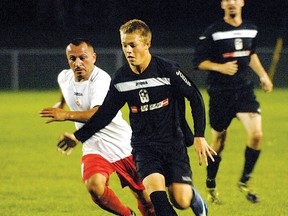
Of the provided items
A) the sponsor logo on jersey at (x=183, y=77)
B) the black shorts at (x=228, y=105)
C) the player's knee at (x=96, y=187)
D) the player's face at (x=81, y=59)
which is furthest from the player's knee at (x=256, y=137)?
the sponsor logo on jersey at (x=183, y=77)

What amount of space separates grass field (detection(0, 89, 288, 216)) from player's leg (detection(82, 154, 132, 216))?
4.20 feet

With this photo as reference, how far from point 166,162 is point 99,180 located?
804 mm

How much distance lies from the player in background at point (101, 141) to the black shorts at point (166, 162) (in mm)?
736

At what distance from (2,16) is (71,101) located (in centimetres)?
3470

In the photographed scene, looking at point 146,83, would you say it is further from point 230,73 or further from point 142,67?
point 230,73

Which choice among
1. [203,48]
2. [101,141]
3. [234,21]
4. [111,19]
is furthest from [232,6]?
[111,19]

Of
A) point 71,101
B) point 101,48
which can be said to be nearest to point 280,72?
point 101,48

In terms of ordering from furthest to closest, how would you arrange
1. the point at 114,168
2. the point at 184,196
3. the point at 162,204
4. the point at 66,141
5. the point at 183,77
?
the point at 114,168 → the point at 66,141 → the point at 183,77 → the point at 184,196 → the point at 162,204

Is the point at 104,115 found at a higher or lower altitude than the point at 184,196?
higher

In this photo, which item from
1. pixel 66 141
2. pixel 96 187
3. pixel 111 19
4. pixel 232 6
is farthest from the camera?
pixel 111 19

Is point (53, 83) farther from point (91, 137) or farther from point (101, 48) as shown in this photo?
point (91, 137)

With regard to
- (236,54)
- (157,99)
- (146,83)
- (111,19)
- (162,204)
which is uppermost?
(146,83)

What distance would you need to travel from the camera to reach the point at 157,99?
21.9 ft

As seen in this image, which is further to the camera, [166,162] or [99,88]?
[99,88]
